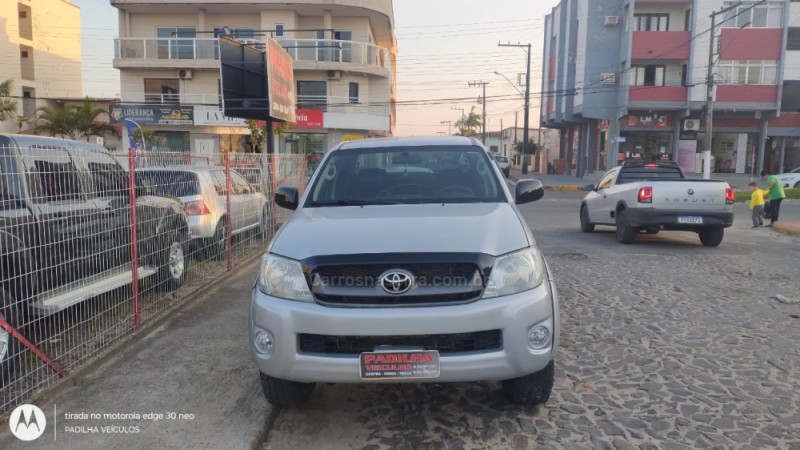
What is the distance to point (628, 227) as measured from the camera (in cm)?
1044

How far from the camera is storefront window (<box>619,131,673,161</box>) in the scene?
36000mm

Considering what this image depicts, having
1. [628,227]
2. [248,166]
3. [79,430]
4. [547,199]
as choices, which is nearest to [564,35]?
[547,199]

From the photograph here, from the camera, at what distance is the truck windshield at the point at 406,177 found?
4.53 meters

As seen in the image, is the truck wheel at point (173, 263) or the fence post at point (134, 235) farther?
the truck wheel at point (173, 263)

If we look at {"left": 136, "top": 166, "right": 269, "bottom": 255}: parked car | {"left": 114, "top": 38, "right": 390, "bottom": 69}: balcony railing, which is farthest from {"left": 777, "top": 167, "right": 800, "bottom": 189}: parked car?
{"left": 136, "top": 166, "right": 269, "bottom": 255}: parked car

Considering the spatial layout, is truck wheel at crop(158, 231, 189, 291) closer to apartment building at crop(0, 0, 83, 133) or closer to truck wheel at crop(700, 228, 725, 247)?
truck wheel at crop(700, 228, 725, 247)

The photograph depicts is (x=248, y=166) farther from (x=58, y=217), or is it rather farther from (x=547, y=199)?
(x=547, y=199)

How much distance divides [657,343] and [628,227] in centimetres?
582

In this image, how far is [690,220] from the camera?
32.4 feet

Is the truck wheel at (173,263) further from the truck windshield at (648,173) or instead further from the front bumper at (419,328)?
the truck windshield at (648,173)

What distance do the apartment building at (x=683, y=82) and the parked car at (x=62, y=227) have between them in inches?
1285

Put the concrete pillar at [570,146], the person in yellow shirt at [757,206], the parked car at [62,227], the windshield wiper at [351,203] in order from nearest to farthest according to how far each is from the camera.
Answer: the parked car at [62,227], the windshield wiper at [351,203], the person in yellow shirt at [757,206], the concrete pillar at [570,146]

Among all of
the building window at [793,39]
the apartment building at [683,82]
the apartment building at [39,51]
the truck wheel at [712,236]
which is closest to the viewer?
the truck wheel at [712,236]

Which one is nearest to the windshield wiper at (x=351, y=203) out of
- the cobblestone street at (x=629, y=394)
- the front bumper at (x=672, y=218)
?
the cobblestone street at (x=629, y=394)
